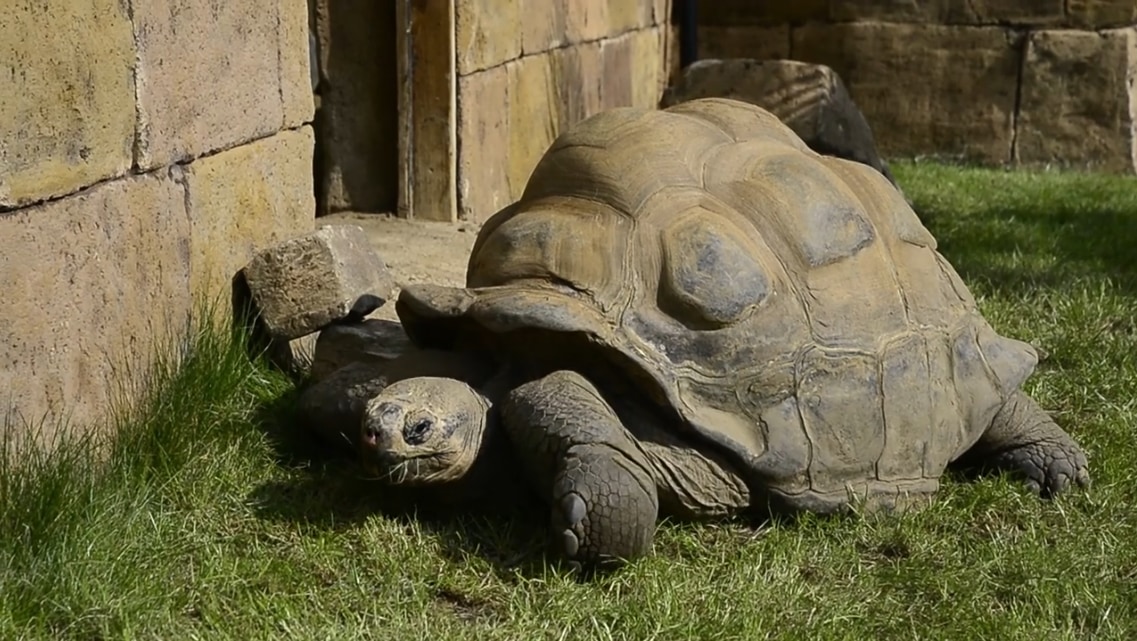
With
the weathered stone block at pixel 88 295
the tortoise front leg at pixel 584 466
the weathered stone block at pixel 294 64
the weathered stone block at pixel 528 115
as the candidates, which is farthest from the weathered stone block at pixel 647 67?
the tortoise front leg at pixel 584 466

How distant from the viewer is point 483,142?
7.02 m

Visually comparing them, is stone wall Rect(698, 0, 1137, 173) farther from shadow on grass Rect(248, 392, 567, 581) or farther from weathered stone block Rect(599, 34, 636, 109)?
shadow on grass Rect(248, 392, 567, 581)

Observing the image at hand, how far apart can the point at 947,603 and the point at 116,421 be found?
213 centimetres

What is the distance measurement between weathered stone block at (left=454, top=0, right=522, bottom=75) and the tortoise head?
10.1 feet

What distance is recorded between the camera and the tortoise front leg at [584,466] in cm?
357

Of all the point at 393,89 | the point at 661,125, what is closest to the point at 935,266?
the point at 661,125

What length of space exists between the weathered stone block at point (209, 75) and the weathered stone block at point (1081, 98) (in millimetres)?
6205

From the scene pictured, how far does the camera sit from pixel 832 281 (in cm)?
409

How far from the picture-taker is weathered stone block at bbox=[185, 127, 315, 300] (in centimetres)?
458

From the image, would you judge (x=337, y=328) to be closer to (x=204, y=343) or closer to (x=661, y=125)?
(x=204, y=343)

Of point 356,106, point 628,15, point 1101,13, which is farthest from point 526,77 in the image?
point 1101,13

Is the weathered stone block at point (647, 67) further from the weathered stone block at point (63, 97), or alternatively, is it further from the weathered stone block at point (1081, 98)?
the weathered stone block at point (63, 97)

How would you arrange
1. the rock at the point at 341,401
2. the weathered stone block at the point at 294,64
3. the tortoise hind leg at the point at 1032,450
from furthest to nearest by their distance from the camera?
the weathered stone block at the point at 294,64
the tortoise hind leg at the point at 1032,450
the rock at the point at 341,401

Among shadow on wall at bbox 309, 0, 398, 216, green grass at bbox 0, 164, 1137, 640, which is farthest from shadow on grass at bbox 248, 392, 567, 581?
shadow on wall at bbox 309, 0, 398, 216
